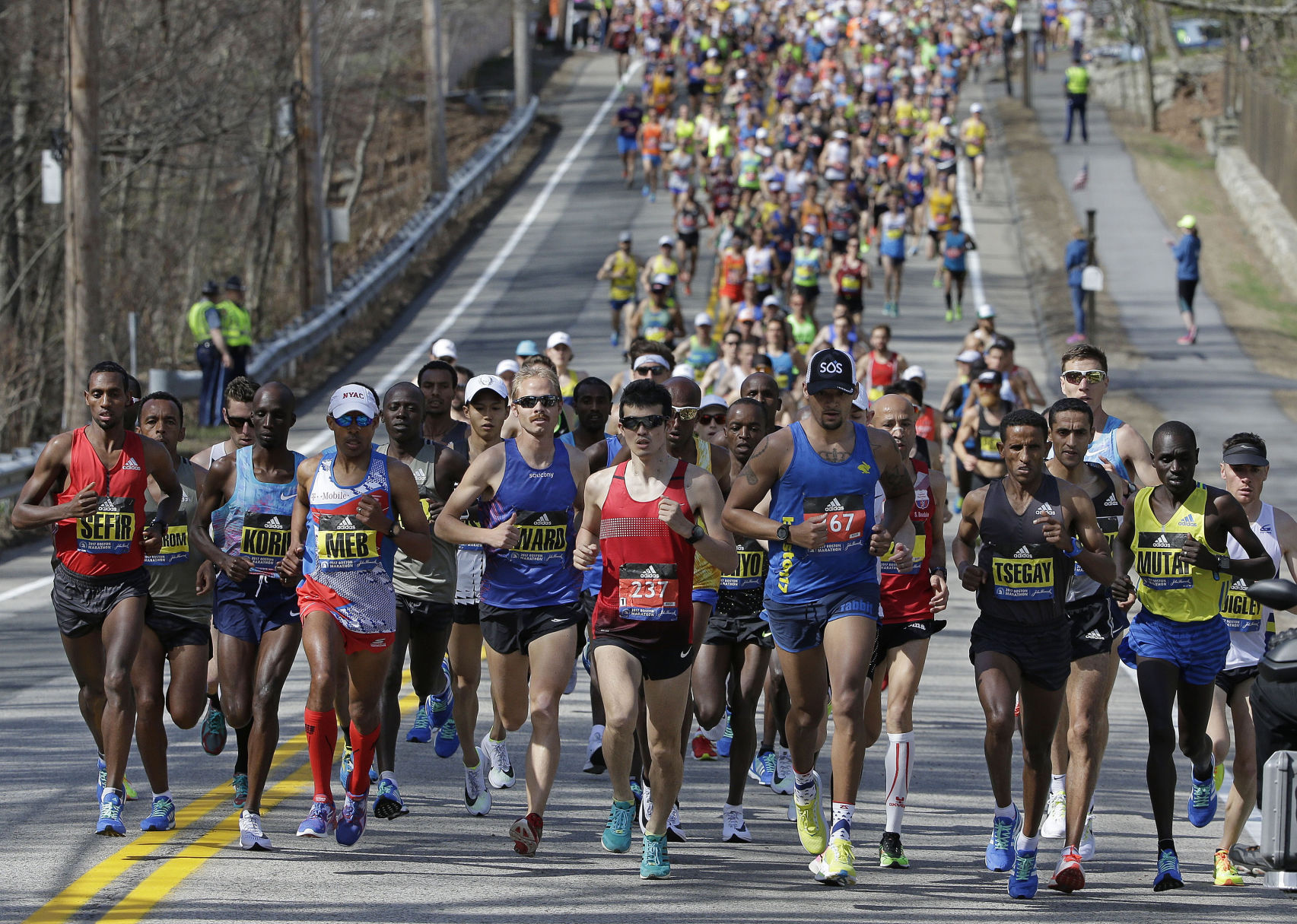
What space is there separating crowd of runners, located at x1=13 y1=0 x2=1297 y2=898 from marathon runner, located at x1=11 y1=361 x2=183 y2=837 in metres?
0.02

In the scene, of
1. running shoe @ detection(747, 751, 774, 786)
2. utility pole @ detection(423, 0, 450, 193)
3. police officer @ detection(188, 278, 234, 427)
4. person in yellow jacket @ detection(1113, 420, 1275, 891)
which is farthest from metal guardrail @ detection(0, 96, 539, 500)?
person in yellow jacket @ detection(1113, 420, 1275, 891)

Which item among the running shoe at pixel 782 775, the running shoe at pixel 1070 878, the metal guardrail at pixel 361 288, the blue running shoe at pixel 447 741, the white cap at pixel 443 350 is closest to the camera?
the running shoe at pixel 1070 878

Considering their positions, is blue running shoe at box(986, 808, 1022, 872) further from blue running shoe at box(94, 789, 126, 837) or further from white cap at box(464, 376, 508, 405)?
blue running shoe at box(94, 789, 126, 837)

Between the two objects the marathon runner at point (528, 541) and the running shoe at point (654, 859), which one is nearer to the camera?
the running shoe at point (654, 859)

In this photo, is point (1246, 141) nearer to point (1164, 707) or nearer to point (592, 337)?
point (592, 337)

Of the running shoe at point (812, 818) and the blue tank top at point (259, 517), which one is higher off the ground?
the blue tank top at point (259, 517)

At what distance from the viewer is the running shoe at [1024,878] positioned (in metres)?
8.20

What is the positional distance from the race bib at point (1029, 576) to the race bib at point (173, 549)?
→ 3.95 metres

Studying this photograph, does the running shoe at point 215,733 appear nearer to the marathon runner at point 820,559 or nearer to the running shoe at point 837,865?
the marathon runner at point 820,559

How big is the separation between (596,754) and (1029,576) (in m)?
3.03

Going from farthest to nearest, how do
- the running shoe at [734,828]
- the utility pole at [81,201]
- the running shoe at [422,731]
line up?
the utility pole at [81,201] → the running shoe at [422,731] → the running shoe at [734,828]

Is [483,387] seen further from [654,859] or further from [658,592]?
[654,859]

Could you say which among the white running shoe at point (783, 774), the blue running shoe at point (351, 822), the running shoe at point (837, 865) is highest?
the blue running shoe at point (351, 822)

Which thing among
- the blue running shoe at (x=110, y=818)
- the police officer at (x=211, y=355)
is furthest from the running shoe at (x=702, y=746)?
the police officer at (x=211, y=355)
